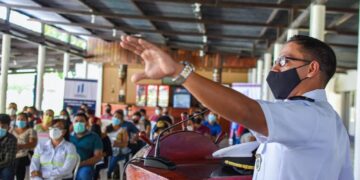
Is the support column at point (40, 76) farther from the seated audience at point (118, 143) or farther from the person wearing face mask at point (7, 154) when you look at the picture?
the person wearing face mask at point (7, 154)

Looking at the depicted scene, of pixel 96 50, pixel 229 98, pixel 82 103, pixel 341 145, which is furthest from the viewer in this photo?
pixel 96 50

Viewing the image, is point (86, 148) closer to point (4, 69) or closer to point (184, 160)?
point (184, 160)

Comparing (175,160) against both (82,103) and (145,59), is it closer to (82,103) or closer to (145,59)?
(145,59)

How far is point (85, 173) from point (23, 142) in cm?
185

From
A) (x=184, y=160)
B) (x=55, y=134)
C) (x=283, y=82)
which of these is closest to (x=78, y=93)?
(x=55, y=134)

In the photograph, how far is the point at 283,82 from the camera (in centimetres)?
154

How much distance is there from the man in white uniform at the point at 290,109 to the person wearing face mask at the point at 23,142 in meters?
6.20

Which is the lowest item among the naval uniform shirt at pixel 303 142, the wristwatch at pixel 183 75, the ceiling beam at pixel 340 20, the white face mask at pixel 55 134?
the white face mask at pixel 55 134

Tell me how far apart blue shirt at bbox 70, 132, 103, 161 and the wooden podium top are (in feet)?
13.3

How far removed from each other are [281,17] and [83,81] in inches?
213

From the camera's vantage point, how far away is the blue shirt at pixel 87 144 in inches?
245

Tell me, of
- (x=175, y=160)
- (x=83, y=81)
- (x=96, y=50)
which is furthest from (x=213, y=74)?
(x=175, y=160)

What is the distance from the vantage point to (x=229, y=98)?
4.14 feet

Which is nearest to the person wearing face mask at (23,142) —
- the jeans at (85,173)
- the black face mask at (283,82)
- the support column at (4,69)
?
the jeans at (85,173)
